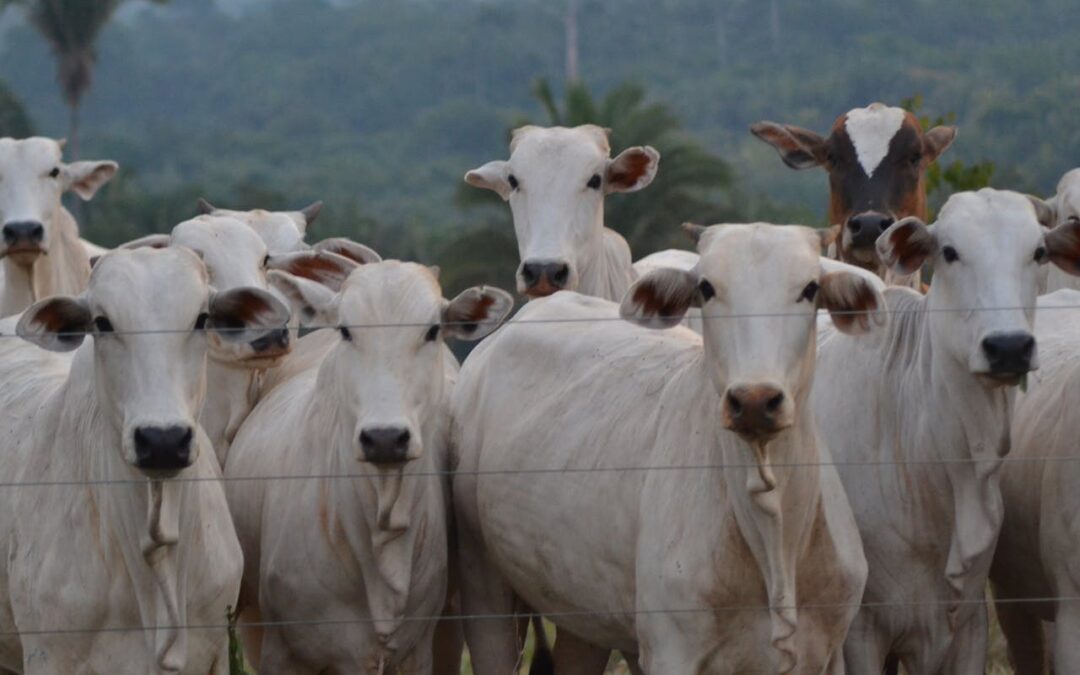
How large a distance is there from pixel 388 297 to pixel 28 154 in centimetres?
454

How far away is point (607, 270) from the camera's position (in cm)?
1059

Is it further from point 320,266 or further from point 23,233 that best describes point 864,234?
point 23,233

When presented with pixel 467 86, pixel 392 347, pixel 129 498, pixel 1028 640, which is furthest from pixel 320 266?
pixel 467 86

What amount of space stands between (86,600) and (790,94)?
6499 cm

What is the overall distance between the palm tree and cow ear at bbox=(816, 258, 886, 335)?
4222 centimetres

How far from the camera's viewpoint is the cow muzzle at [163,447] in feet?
23.5

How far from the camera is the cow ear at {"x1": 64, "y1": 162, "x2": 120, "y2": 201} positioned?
496 inches

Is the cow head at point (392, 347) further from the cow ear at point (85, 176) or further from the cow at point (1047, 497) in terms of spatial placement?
the cow ear at point (85, 176)

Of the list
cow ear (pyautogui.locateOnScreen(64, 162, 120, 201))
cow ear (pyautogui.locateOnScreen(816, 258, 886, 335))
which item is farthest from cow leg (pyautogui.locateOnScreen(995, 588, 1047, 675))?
cow ear (pyautogui.locateOnScreen(64, 162, 120, 201))

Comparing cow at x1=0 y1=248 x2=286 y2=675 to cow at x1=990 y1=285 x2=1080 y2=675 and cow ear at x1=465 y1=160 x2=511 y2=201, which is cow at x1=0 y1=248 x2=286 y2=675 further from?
cow ear at x1=465 y1=160 x2=511 y2=201

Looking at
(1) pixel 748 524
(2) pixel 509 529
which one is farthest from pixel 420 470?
(1) pixel 748 524

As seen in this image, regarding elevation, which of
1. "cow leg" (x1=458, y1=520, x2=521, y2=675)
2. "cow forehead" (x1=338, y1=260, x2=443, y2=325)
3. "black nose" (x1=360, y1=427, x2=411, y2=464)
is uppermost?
"cow forehead" (x1=338, y1=260, x2=443, y2=325)

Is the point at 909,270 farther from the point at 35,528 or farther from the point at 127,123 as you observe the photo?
the point at 127,123

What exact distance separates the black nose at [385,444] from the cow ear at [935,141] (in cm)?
368
